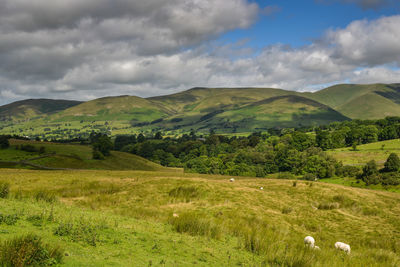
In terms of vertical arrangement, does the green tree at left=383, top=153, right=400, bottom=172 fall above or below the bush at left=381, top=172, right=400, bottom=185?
above

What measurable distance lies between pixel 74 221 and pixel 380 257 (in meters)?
14.1

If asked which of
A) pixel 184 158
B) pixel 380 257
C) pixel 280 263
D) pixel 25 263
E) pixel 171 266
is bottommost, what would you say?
pixel 184 158

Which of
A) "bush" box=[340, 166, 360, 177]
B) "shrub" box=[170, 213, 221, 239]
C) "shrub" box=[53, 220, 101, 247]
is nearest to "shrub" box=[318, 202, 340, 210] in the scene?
"shrub" box=[170, 213, 221, 239]

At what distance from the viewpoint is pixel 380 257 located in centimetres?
1189

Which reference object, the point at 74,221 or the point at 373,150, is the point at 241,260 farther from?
the point at 373,150

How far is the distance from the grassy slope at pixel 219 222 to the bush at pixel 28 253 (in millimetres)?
512

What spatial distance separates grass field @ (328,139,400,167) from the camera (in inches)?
5133

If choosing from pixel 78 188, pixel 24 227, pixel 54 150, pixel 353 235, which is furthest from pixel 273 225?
pixel 54 150

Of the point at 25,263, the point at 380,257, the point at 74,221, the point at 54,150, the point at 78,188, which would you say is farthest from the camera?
the point at 54,150

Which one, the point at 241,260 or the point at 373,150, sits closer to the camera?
the point at 241,260

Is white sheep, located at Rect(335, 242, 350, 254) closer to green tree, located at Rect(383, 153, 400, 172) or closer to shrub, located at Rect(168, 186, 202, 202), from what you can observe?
shrub, located at Rect(168, 186, 202, 202)

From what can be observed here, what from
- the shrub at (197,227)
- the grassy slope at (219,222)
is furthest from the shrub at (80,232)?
the shrub at (197,227)

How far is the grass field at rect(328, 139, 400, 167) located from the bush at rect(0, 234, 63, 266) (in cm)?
14523

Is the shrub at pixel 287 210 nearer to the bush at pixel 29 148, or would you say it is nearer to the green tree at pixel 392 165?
the green tree at pixel 392 165
